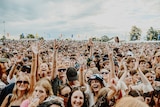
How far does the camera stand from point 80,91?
396 cm

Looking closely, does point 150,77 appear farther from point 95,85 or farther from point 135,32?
point 135,32

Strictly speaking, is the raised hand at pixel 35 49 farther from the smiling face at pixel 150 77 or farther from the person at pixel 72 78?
the smiling face at pixel 150 77

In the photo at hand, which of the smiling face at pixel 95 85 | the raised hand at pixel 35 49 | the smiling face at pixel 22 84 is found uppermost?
the raised hand at pixel 35 49

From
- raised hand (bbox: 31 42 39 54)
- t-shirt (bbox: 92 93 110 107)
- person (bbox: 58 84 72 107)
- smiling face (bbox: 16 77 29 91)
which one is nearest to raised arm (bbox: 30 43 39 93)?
raised hand (bbox: 31 42 39 54)

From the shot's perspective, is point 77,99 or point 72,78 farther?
point 72,78

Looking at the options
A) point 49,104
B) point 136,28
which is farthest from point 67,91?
point 136,28

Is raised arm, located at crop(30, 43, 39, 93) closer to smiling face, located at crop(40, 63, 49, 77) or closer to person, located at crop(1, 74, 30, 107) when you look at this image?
person, located at crop(1, 74, 30, 107)

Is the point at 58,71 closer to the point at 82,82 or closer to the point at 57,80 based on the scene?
the point at 57,80

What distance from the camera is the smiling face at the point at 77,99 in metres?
3.85

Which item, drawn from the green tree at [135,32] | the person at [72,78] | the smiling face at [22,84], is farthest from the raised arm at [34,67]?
the green tree at [135,32]

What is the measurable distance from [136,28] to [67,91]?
94.9 m

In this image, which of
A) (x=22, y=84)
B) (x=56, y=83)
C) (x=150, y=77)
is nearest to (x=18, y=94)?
(x=22, y=84)

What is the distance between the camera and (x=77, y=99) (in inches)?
153

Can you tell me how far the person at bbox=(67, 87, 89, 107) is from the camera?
386 cm
